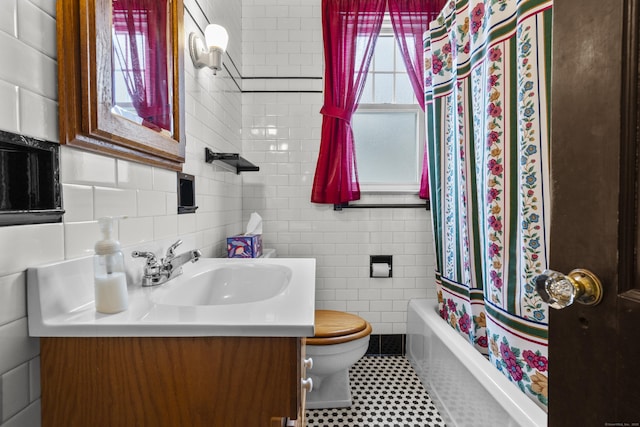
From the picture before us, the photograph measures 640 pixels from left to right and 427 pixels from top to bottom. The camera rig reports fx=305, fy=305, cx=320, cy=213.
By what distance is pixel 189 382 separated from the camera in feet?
1.85

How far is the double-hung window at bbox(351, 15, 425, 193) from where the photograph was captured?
2.16m

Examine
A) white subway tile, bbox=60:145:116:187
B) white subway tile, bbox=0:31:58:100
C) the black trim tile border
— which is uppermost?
white subway tile, bbox=0:31:58:100

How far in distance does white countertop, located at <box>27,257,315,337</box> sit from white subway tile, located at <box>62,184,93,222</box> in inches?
3.9

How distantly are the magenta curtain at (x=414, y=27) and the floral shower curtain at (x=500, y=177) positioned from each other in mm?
326

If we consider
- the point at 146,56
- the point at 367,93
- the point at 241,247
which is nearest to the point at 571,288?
the point at 146,56

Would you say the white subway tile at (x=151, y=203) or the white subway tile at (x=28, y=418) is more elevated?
the white subway tile at (x=151, y=203)

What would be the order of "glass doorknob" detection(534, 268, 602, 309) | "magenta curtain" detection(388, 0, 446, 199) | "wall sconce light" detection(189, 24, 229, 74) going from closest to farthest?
"glass doorknob" detection(534, 268, 602, 309)
"wall sconce light" detection(189, 24, 229, 74)
"magenta curtain" detection(388, 0, 446, 199)

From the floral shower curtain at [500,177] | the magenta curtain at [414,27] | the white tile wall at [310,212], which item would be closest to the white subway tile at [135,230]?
the white tile wall at [310,212]

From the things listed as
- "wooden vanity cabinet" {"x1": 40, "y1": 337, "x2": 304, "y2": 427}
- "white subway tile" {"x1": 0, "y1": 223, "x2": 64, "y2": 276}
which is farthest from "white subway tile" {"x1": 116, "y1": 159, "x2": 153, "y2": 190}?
"wooden vanity cabinet" {"x1": 40, "y1": 337, "x2": 304, "y2": 427}

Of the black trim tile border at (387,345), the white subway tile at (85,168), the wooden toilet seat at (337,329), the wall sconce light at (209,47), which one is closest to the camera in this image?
the white subway tile at (85,168)

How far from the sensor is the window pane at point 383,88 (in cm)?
217

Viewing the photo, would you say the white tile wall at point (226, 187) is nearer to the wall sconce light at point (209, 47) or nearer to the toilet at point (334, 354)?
the wall sconce light at point (209, 47)

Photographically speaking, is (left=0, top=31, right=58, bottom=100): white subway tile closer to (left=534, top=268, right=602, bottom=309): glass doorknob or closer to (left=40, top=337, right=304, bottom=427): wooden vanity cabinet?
(left=40, top=337, right=304, bottom=427): wooden vanity cabinet

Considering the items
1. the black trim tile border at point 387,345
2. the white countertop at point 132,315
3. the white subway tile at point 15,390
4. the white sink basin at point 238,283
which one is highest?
the white countertop at point 132,315
